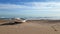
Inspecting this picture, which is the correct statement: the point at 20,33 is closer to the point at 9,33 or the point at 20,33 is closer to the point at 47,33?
the point at 9,33

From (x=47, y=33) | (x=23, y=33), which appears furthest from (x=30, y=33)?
(x=47, y=33)

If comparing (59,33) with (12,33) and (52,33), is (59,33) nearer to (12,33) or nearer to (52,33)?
(52,33)

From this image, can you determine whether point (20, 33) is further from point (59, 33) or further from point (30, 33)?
point (59, 33)

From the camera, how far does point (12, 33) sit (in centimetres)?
729

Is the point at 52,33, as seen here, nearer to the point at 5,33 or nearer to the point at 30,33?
the point at 30,33

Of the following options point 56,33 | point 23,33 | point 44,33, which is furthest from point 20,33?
point 56,33

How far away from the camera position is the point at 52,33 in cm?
738

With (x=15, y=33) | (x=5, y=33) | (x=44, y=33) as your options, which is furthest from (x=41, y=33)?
(x=5, y=33)

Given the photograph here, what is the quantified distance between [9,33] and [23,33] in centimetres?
71

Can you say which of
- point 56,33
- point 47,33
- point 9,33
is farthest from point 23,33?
point 56,33

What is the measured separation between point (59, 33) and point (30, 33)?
4.92 feet

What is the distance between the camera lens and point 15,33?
7320 millimetres

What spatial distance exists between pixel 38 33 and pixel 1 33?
6.18ft

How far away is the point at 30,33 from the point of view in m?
7.35
